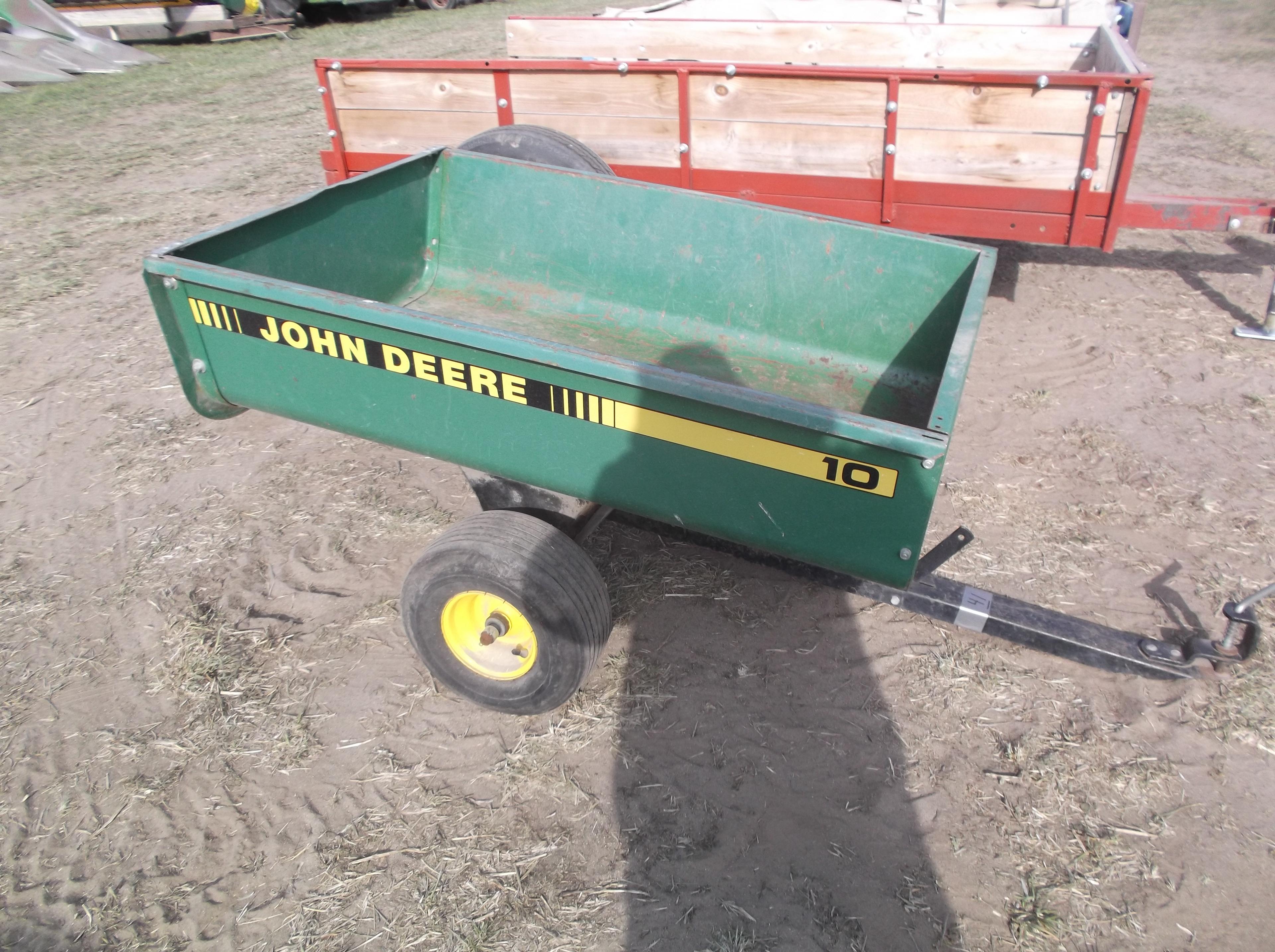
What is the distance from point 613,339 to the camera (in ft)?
11.8

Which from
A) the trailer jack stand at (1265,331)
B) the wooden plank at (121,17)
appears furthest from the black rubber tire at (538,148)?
the wooden plank at (121,17)

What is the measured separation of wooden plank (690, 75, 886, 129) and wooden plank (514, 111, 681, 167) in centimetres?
20

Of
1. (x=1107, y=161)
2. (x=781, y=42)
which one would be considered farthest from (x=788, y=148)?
(x=781, y=42)

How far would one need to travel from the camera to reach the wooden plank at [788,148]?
4094 mm

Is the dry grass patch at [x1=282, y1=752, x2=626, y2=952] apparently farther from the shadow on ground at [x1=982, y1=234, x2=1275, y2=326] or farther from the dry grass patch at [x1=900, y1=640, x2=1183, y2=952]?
the shadow on ground at [x1=982, y1=234, x2=1275, y2=326]

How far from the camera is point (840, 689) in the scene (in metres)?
2.85

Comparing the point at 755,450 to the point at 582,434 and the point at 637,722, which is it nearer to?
the point at 582,434

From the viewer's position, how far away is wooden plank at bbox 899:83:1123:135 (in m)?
3.76

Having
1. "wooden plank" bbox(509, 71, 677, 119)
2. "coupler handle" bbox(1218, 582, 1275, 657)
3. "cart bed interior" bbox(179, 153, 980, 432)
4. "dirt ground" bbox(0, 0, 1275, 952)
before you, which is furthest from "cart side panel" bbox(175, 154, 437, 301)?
"coupler handle" bbox(1218, 582, 1275, 657)

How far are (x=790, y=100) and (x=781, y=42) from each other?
2.37 m

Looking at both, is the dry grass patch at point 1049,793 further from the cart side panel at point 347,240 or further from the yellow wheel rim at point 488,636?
the cart side panel at point 347,240

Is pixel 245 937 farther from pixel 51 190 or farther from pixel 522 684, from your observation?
pixel 51 190

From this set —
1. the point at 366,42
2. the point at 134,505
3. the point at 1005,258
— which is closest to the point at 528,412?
the point at 134,505

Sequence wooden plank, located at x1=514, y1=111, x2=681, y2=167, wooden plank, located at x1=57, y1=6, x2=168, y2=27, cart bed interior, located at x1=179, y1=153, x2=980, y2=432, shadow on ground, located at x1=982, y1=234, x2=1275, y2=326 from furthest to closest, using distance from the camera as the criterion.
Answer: wooden plank, located at x1=57, y1=6, x2=168, y2=27, shadow on ground, located at x1=982, y1=234, x2=1275, y2=326, wooden plank, located at x1=514, y1=111, x2=681, y2=167, cart bed interior, located at x1=179, y1=153, x2=980, y2=432
